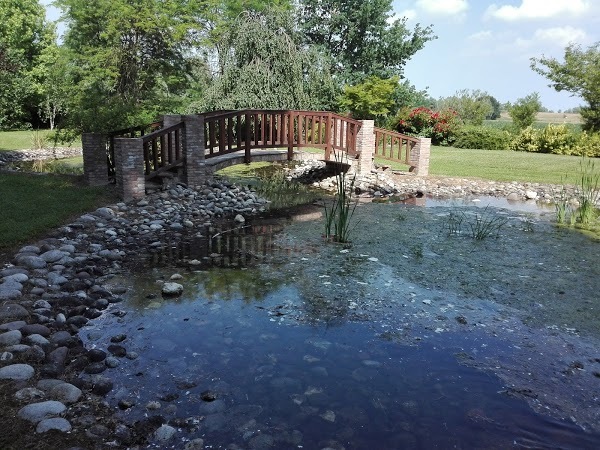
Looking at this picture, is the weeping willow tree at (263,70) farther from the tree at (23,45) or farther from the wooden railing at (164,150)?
the tree at (23,45)

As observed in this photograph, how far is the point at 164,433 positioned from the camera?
3.06 metres

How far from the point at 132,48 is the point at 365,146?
12261 mm

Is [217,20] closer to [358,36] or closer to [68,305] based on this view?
[358,36]

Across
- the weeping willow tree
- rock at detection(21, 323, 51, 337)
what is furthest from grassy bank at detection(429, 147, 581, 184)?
rock at detection(21, 323, 51, 337)

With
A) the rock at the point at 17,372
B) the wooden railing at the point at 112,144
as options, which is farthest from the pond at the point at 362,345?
the wooden railing at the point at 112,144

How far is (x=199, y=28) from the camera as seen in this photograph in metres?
21.5

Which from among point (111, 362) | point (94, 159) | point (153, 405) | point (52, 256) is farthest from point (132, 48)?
point (153, 405)

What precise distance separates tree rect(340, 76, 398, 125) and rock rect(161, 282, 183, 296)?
18.2 meters

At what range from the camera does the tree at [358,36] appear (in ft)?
84.3

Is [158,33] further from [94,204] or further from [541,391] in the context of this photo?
[541,391]

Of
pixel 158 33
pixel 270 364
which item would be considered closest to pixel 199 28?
pixel 158 33

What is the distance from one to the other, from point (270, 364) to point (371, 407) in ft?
3.13

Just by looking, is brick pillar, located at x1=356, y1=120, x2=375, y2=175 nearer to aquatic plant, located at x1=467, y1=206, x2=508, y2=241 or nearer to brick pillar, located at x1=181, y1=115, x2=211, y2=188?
aquatic plant, located at x1=467, y1=206, x2=508, y2=241

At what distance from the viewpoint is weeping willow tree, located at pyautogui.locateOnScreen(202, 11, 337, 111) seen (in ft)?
60.0
